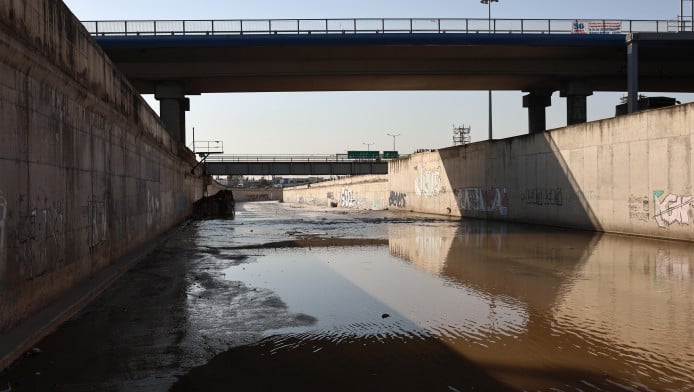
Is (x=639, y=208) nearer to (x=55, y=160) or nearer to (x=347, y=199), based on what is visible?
(x=55, y=160)

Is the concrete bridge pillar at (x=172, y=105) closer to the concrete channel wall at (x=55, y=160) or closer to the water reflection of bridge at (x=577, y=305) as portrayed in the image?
the concrete channel wall at (x=55, y=160)

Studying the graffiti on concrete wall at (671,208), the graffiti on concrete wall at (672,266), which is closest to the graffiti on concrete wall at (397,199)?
the graffiti on concrete wall at (671,208)

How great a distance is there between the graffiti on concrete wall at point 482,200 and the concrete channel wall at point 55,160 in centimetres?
2175

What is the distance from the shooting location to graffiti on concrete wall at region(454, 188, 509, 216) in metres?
31.7

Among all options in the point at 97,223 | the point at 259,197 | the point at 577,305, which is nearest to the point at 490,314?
the point at 577,305

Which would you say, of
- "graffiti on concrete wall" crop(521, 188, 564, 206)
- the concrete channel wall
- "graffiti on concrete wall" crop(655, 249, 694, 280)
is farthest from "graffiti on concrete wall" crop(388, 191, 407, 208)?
the concrete channel wall

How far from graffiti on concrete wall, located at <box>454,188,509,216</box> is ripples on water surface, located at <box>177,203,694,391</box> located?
47.2 feet

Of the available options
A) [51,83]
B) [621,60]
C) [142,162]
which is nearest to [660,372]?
[51,83]

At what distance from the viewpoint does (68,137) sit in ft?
32.1

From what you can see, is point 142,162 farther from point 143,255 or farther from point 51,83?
point 51,83

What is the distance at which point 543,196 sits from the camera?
1069 inches

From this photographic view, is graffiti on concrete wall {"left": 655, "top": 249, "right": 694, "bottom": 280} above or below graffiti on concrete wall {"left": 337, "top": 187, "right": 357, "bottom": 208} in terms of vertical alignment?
below

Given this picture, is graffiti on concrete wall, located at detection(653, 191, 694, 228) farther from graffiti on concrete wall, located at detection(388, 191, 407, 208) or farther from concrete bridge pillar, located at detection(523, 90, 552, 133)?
graffiti on concrete wall, located at detection(388, 191, 407, 208)

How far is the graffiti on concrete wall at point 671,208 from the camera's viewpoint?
1816cm
